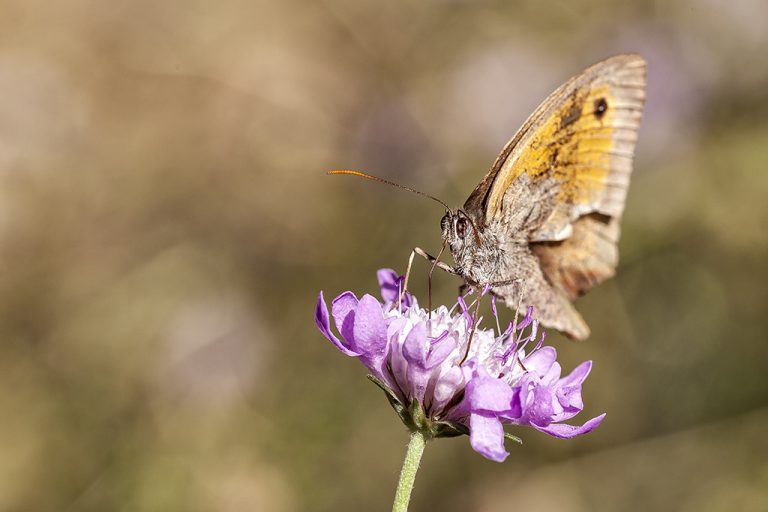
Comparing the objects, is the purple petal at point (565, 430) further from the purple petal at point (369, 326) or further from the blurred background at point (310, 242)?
the blurred background at point (310, 242)

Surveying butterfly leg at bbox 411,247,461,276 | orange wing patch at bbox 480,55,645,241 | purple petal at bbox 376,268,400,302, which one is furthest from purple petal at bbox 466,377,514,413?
orange wing patch at bbox 480,55,645,241

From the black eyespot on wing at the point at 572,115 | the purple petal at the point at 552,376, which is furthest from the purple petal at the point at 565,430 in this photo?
the black eyespot on wing at the point at 572,115

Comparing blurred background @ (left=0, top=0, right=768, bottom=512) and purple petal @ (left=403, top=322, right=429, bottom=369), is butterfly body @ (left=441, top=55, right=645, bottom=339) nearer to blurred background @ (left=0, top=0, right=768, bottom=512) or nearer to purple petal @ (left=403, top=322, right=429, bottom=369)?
purple petal @ (left=403, top=322, right=429, bottom=369)

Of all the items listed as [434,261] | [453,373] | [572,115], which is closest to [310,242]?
[572,115]

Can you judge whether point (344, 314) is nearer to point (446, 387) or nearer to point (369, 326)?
point (369, 326)

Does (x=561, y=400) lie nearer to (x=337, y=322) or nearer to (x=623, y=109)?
(x=337, y=322)

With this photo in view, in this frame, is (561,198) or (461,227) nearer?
(461,227)
